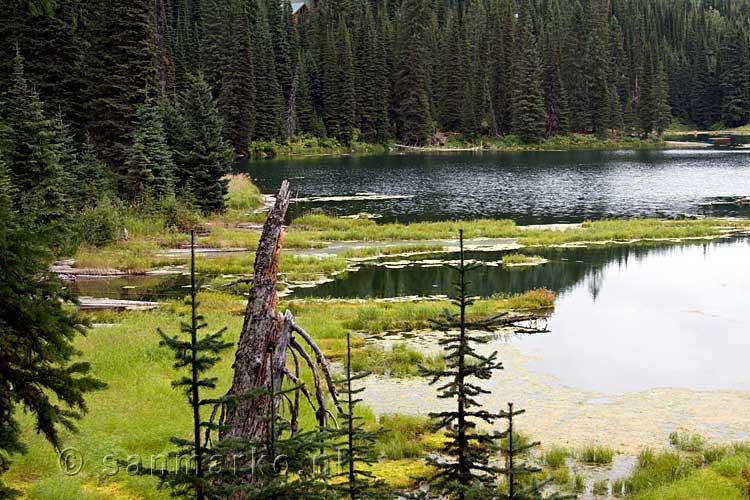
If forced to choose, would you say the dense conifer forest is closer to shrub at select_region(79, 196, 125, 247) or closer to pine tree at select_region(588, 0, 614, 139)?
shrub at select_region(79, 196, 125, 247)

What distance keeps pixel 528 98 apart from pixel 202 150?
79.7 m

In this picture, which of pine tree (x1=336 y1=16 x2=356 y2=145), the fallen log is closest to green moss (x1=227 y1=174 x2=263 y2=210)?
the fallen log

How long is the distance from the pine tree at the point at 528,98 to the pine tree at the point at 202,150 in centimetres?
7691

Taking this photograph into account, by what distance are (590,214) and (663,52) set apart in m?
118

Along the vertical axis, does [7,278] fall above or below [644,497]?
above

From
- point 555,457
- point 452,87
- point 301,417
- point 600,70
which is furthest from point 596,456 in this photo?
point 600,70

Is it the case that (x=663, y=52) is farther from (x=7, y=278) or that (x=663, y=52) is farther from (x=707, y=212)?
(x=7, y=278)

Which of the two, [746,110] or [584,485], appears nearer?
[584,485]

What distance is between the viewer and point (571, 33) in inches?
5084

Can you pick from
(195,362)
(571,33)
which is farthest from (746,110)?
(195,362)

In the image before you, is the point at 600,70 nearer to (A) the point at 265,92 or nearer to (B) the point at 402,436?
(A) the point at 265,92

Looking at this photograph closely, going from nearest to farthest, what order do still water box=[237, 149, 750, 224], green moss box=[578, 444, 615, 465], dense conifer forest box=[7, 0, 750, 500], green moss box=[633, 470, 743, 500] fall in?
dense conifer forest box=[7, 0, 750, 500] → green moss box=[633, 470, 743, 500] → green moss box=[578, 444, 615, 465] → still water box=[237, 149, 750, 224]

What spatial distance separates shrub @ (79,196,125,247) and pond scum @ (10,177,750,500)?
82 cm
